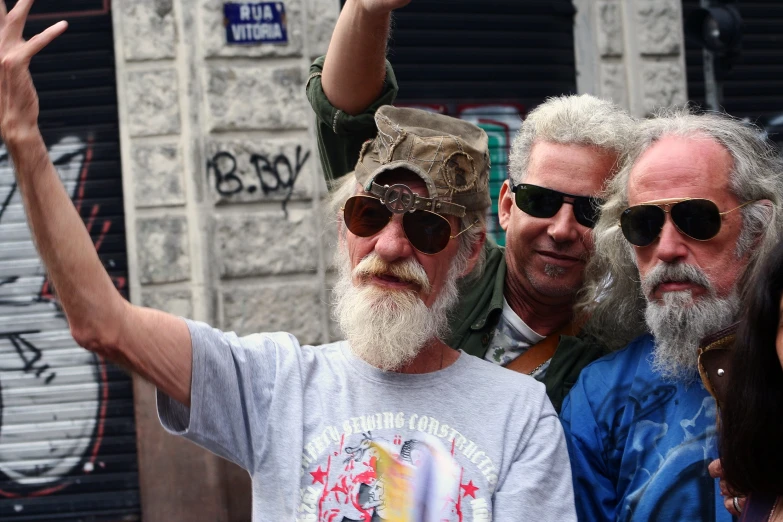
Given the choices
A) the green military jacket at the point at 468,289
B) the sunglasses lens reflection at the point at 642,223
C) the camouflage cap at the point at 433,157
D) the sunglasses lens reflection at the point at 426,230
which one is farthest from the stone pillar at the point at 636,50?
the sunglasses lens reflection at the point at 426,230

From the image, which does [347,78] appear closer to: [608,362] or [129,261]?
[608,362]

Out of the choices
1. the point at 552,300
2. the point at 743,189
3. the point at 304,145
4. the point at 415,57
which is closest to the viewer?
the point at 743,189

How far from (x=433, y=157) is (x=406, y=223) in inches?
7.4

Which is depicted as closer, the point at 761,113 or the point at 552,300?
the point at 552,300

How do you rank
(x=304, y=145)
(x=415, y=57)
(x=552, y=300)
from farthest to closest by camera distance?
(x=415, y=57) < (x=304, y=145) < (x=552, y=300)

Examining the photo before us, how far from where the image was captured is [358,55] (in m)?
2.78

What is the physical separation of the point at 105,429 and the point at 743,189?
532cm

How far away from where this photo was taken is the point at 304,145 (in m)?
6.70

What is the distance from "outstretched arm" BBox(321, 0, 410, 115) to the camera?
2.63 meters

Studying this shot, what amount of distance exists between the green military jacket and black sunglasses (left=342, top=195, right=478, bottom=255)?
0.44 metres

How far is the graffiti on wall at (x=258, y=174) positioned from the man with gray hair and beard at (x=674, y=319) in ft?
13.3

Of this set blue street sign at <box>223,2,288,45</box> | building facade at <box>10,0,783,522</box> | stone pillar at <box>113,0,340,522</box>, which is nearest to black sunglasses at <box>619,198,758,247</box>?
building facade at <box>10,0,783,522</box>

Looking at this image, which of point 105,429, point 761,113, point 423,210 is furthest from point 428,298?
point 761,113

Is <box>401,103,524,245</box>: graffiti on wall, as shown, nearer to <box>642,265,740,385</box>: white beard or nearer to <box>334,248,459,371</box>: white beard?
<box>642,265,740,385</box>: white beard
